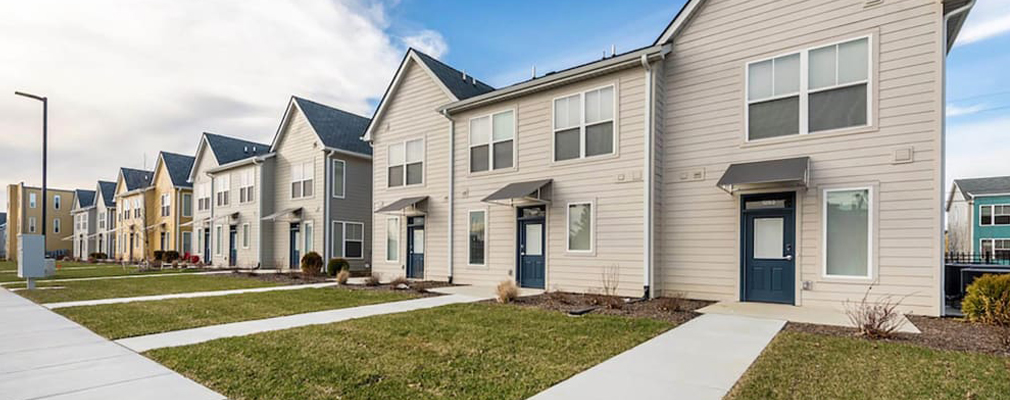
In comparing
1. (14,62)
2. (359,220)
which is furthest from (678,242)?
(14,62)

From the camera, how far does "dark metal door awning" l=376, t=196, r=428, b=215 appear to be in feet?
49.0

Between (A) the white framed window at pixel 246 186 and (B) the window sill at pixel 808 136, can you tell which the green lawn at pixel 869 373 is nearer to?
(B) the window sill at pixel 808 136

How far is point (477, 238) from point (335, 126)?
11556 millimetres

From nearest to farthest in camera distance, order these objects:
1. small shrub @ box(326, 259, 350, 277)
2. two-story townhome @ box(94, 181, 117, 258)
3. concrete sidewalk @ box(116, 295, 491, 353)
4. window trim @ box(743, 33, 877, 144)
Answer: concrete sidewalk @ box(116, 295, 491, 353) → window trim @ box(743, 33, 877, 144) → small shrub @ box(326, 259, 350, 277) → two-story townhome @ box(94, 181, 117, 258)

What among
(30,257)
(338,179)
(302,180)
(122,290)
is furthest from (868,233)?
(302,180)

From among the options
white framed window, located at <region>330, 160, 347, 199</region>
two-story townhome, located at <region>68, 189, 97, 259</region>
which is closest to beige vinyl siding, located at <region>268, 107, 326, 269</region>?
white framed window, located at <region>330, 160, 347, 199</region>

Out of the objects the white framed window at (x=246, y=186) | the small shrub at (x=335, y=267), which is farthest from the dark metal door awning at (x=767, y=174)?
the white framed window at (x=246, y=186)

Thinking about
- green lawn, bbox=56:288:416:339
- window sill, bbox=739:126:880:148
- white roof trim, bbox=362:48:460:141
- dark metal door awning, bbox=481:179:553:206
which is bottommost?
green lawn, bbox=56:288:416:339

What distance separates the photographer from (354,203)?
69.0 ft

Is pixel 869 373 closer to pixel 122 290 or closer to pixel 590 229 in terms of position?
pixel 590 229

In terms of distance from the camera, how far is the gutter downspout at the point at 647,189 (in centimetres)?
→ 1023

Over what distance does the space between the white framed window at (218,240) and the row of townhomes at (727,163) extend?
1718 centimetres

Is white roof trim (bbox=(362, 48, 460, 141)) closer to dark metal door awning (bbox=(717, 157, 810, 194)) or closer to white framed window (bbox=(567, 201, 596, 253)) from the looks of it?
white framed window (bbox=(567, 201, 596, 253))

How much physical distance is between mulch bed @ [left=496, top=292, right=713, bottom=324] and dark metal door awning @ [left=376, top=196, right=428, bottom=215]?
19.8ft
